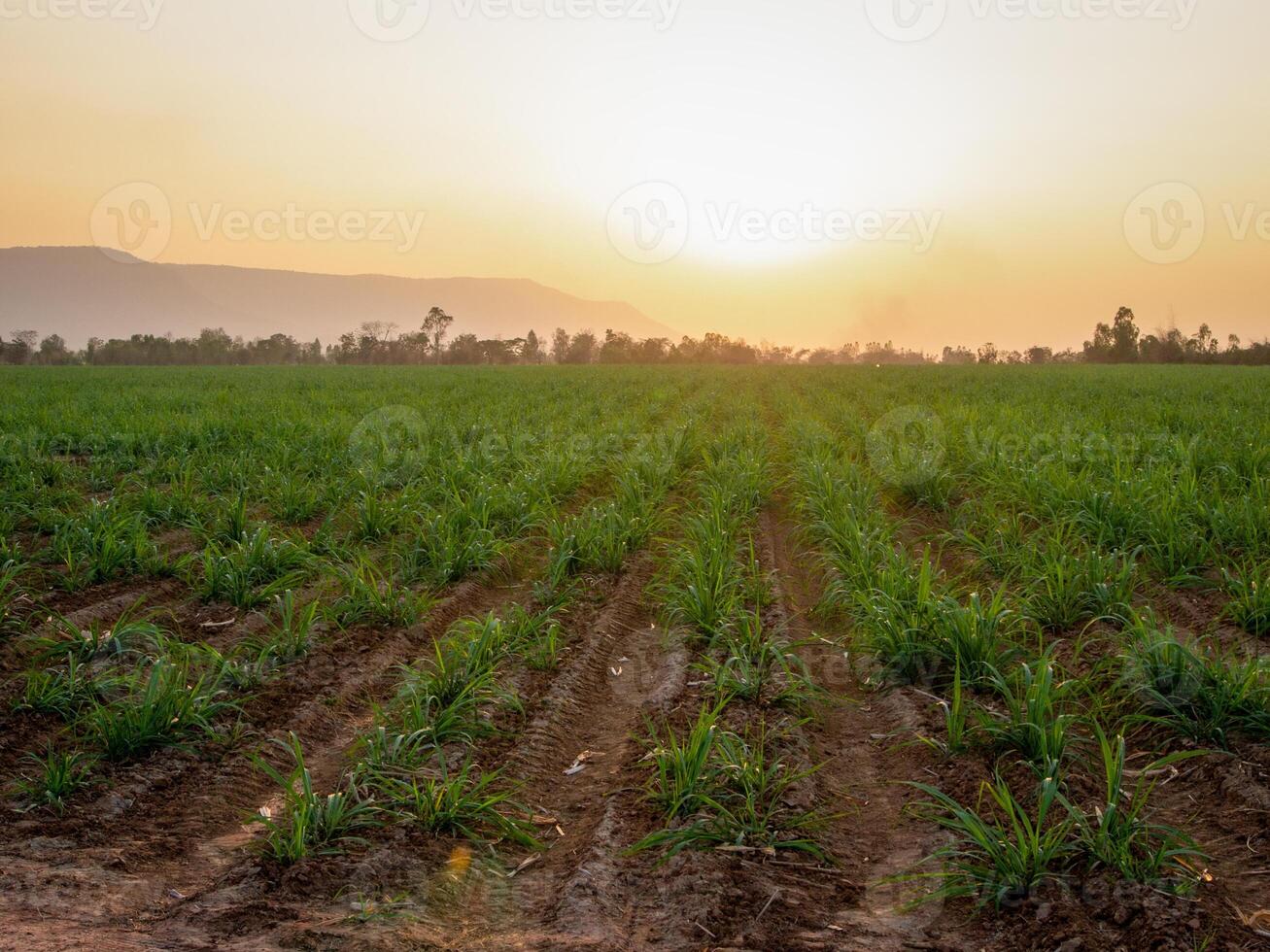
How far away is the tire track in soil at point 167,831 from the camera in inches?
91.3

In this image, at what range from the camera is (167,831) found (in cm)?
277

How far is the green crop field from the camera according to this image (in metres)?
2.34

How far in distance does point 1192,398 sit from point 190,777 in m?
21.4

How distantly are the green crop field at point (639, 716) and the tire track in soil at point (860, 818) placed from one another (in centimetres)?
1

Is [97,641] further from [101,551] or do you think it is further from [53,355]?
[53,355]

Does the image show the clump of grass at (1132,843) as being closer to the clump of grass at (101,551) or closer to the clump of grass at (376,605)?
the clump of grass at (376,605)

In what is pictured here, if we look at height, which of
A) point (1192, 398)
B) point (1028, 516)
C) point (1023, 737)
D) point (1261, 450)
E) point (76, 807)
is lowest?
point (76, 807)

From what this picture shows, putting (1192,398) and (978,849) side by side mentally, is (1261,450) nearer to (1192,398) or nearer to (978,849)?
(978,849)

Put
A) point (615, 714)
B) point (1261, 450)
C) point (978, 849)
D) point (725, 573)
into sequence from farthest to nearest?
point (1261, 450) → point (725, 573) → point (615, 714) → point (978, 849)

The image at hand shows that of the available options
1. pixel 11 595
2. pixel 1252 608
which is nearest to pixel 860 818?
pixel 1252 608

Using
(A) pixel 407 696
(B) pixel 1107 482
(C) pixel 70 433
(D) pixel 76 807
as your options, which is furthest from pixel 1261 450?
(C) pixel 70 433

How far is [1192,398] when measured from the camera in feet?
60.2

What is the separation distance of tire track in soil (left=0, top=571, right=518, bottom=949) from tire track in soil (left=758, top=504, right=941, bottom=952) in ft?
5.93

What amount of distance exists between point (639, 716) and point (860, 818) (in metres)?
1.14
